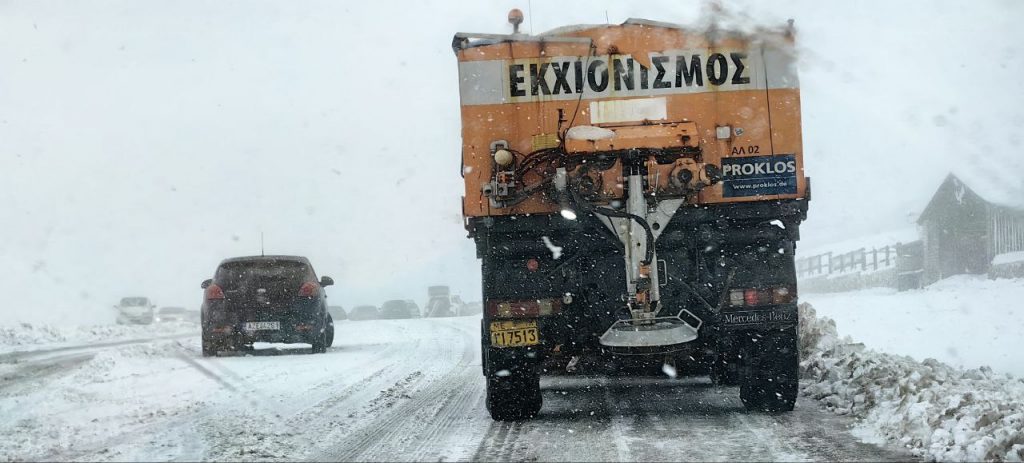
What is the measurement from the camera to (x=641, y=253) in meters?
7.58

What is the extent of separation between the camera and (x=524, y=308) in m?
8.00

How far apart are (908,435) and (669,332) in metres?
1.72

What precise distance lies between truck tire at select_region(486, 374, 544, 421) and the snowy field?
513cm

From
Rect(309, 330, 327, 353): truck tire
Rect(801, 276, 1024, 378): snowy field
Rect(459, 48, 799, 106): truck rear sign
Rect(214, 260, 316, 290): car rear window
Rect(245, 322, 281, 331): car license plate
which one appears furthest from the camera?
Rect(309, 330, 327, 353): truck tire

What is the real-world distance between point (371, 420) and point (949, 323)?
1457 centimetres

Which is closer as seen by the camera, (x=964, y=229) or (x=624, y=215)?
(x=624, y=215)

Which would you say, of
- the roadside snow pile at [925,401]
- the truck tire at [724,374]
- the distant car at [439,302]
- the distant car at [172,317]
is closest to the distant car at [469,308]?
the distant car at [439,302]

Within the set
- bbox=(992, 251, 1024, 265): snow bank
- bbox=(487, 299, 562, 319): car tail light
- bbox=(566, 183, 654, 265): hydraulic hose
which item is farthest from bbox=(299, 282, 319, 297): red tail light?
bbox=(992, 251, 1024, 265): snow bank

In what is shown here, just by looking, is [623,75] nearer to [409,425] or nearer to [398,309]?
[409,425]

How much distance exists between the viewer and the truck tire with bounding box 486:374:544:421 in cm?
813

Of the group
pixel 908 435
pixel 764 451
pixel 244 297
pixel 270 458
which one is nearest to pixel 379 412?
pixel 270 458

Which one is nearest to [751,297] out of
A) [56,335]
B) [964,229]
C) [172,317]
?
[56,335]

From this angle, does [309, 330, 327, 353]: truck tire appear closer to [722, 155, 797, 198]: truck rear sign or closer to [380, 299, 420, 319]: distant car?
[722, 155, 797, 198]: truck rear sign

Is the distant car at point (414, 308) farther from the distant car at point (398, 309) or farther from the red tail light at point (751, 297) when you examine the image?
the red tail light at point (751, 297)
